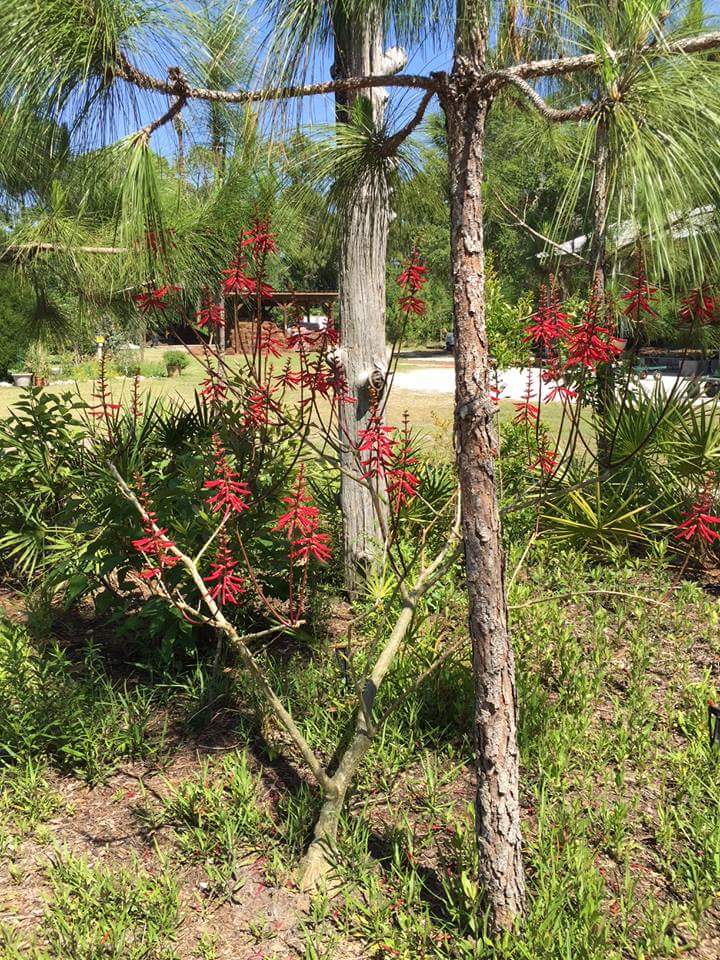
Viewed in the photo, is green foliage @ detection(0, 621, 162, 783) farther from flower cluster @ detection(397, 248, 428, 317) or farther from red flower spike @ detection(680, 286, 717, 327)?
red flower spike @ detection(680, 286, 717, 327)

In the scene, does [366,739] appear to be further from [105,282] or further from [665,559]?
[105,282]

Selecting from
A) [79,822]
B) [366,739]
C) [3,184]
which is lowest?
[79,822]

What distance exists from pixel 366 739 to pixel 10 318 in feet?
48.6

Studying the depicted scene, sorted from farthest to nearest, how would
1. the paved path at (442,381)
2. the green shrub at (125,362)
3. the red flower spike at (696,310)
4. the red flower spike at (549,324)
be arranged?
the green shrub at (125,362) < the paved path at (442,381) < the red flower spike at (696,310) < the red flower spike at (549,324)

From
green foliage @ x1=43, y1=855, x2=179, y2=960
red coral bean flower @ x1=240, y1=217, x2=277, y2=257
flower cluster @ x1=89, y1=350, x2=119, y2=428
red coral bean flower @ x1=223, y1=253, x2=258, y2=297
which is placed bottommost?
green foliage @ x1=43, y1=855, x2=179, y2=960

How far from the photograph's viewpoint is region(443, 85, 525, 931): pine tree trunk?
6.25 ft

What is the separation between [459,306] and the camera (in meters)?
1.91

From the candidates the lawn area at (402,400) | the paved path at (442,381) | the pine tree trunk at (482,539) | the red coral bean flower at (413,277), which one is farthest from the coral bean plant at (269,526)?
the paved path at (442,381)

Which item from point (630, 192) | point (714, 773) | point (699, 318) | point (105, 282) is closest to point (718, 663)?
point (714, 773)

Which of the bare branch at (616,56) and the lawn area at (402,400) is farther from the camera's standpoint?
the lawn area at (402,400)

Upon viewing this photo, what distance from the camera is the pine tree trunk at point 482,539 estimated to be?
75.0 inches

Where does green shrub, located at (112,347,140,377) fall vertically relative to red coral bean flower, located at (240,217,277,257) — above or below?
below

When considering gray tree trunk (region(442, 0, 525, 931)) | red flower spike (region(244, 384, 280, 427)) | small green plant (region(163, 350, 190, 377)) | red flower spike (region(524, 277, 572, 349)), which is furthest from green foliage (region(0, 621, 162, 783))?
small green plant (region(163, 350, 190, 377))

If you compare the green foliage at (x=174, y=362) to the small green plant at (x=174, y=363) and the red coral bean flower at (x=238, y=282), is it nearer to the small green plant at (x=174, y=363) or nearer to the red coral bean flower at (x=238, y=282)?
the small green plant at (x=174, y=363)
